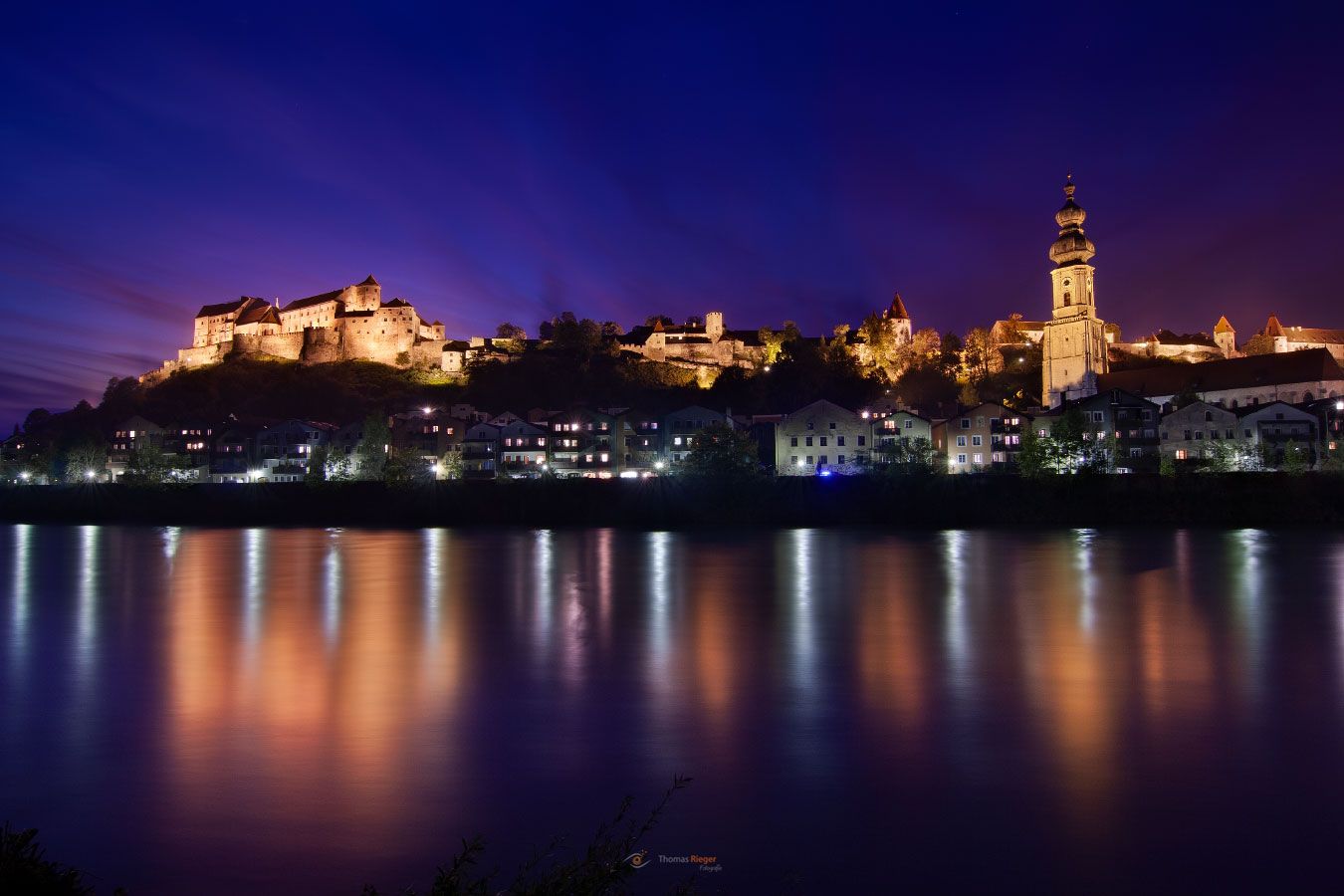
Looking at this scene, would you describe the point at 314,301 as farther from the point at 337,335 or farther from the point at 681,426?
the point at 681,426

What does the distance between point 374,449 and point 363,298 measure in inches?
1552

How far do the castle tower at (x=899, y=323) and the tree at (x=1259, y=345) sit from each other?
32603 millimetres

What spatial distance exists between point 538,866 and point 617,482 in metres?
40.2

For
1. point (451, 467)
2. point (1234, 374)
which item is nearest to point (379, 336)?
point (451, 467)

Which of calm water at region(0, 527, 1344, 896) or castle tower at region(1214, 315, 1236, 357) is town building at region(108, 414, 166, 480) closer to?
calm water at region(0, 527, 1344, 896)

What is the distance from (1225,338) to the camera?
319 ft

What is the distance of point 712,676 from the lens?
13.2 m

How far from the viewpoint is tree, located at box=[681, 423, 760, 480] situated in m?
44.2

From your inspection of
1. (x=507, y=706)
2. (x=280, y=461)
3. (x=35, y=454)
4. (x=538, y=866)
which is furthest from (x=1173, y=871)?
(x=35, y=454)

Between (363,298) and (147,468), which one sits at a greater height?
(363,298)

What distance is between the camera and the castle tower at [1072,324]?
7281 centimetres

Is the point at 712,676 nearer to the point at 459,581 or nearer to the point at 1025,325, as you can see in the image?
the point at 459,581

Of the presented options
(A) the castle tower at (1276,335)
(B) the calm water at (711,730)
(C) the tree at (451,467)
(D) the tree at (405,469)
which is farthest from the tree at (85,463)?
(A) the castle tower at (1276,335)

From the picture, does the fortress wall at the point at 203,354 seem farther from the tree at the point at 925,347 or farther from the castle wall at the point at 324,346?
the tree at the point at 925,347
